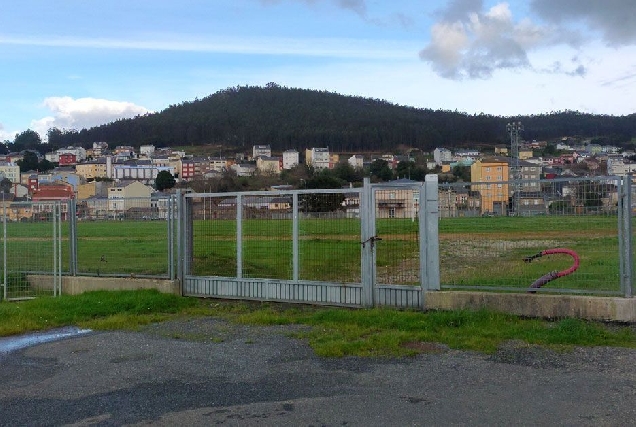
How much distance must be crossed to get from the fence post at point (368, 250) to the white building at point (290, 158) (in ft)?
260

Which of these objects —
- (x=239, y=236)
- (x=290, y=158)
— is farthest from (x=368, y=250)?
(x=290, y=158)

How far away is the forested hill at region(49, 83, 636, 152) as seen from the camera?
101562mm

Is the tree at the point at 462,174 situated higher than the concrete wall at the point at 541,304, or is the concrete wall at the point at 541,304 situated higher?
the tree at the point at 462,174

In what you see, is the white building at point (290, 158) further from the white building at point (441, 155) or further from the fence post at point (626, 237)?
the fence post at point (626, 237)

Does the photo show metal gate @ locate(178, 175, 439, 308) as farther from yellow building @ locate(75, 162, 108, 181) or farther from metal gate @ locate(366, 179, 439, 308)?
yellow building @ locate(75, 162, 108, 181)

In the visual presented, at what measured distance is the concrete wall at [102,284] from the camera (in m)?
12.6

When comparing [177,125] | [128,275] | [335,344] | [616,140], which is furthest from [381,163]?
[177,125]

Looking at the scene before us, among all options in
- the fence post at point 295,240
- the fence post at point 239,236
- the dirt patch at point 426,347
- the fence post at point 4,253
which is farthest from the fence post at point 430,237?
the fence post at point 4,253

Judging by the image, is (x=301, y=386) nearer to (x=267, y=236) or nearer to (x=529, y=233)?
(x=529, y=233)

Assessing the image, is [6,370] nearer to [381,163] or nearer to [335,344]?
[335,344]

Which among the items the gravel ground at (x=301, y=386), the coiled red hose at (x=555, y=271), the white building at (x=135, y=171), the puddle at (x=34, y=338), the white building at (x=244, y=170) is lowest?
the puddle at (x=34, y=338)

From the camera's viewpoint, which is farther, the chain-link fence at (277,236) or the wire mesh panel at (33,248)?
the wire mesh panel at (33,248)

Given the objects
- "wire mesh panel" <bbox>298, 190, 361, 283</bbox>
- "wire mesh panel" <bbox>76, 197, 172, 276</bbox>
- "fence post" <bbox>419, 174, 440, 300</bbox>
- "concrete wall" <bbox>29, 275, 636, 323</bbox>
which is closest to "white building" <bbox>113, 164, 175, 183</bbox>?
"wire mesh panel" <bbox>76, 197, 172, 276</bbox>

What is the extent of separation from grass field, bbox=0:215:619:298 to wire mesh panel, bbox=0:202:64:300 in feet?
0.10
